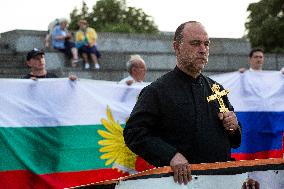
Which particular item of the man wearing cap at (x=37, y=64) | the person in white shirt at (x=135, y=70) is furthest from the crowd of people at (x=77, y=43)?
the man wearing cap at (x=37, y=64)

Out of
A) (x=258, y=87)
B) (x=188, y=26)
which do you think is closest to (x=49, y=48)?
(x=258, y=87)

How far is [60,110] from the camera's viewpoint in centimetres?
696

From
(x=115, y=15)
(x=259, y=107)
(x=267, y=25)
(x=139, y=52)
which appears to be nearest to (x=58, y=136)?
(x=259, y=107)

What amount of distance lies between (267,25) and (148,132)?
30571mm

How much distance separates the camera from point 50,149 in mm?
6742

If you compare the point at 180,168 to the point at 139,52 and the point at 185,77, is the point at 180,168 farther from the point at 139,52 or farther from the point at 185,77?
the point at 139,52

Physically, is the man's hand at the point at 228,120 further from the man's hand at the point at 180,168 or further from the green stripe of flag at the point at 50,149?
the green stripe of flag at the point at 50,149

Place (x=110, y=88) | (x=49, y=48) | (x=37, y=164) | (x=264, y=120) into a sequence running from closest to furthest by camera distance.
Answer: (x=37, y=164), (x=110, y=88), (x=264, y=120), (x=49, y=48)

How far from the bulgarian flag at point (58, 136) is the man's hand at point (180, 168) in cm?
296

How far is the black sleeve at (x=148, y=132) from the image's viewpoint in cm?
351

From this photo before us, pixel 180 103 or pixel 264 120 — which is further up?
pixel 180 103

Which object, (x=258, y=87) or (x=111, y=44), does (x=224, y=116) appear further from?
(x=111, y=44)

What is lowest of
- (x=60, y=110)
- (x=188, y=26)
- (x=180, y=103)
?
(x=60, y=110)

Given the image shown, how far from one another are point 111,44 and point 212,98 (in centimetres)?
1537
